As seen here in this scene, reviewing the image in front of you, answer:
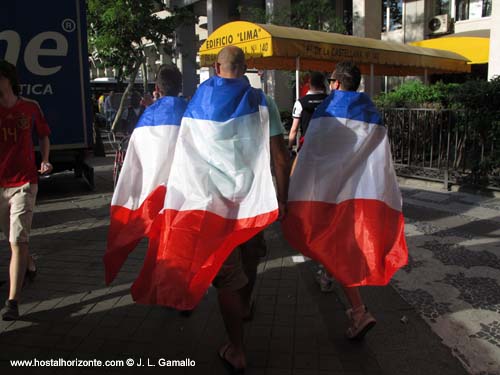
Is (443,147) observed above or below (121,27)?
below

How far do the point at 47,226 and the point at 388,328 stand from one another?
186 inches

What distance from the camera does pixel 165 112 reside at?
12.2 ft

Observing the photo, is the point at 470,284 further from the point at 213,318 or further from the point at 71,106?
the point at 71,106

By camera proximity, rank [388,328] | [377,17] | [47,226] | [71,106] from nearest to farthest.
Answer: [388,328], [47,226], [71,106], [377,17]

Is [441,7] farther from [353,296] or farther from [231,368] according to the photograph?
[231,368]

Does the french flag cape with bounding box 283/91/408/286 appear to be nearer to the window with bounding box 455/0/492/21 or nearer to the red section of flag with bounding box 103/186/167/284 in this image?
the red section of flag with bounding box 103/186/167/284

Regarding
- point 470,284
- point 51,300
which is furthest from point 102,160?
point 470,284

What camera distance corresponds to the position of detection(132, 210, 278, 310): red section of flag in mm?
2754

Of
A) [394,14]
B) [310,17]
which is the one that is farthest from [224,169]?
[394,14]

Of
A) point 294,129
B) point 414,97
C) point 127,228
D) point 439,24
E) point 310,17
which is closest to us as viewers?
point 127,228

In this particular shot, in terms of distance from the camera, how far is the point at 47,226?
6492mm

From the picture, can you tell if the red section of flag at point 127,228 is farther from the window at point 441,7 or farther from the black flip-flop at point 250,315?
the window at point 441,7

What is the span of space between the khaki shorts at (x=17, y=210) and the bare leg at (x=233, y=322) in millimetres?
1783

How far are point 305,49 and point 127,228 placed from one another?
268 inches
